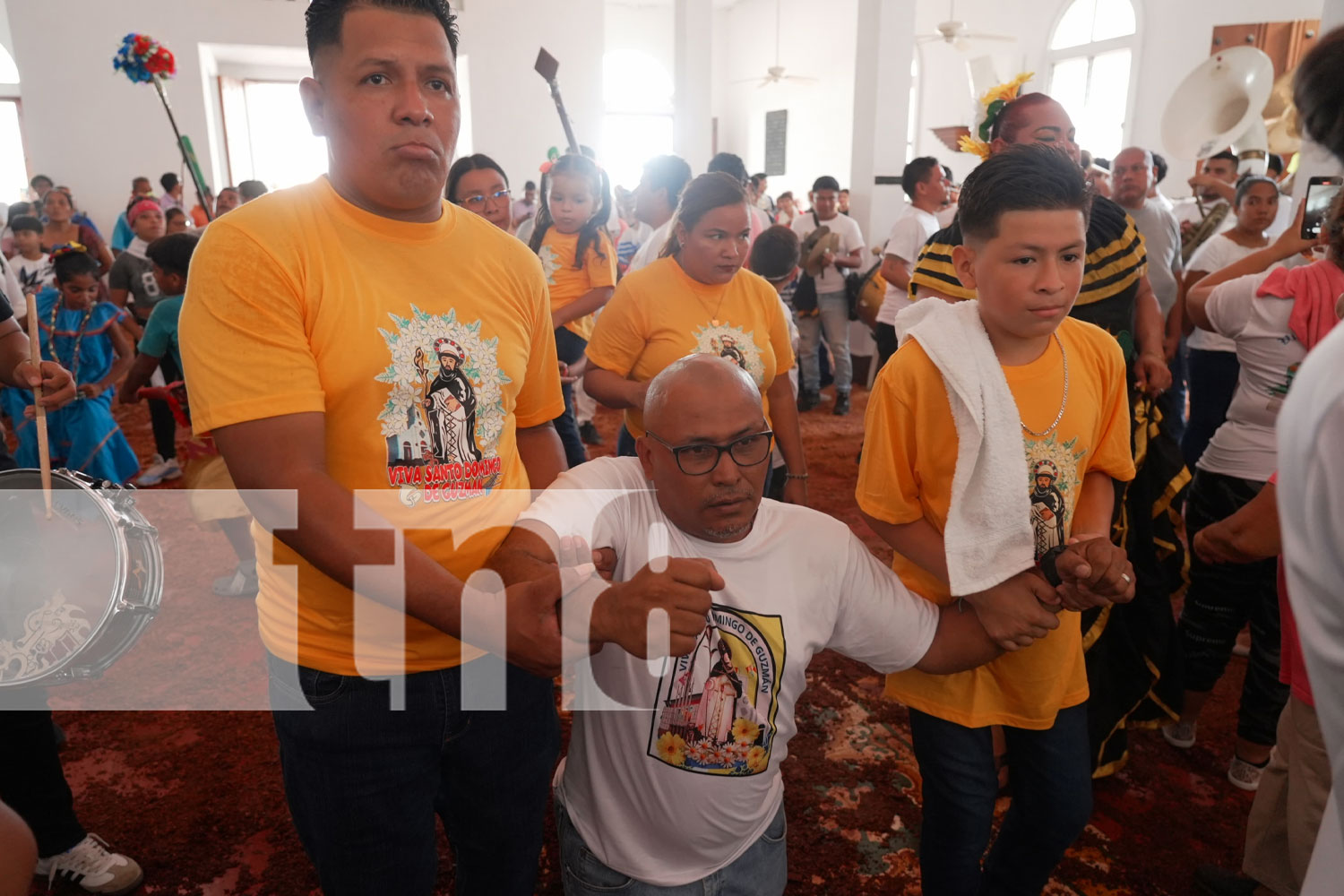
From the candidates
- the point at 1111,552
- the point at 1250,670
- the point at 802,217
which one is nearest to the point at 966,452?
the point at 1111,552

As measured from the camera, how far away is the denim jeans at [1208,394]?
3.82 meters

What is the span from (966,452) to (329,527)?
1.03 meters

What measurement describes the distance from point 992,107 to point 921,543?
5.82ft

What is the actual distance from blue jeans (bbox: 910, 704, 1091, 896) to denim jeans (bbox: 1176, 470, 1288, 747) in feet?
3.36

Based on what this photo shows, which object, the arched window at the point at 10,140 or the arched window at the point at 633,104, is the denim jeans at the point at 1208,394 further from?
the arched window at the point at 633,104

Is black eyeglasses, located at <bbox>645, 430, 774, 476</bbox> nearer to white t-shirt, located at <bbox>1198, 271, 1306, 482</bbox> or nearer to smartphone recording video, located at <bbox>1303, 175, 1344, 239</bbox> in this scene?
white t-shirt, located at <bbox>1198, 271, 1306, 482</bbox>

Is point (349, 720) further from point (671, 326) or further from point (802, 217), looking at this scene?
point (802, 217)

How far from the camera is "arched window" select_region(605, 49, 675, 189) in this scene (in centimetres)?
1742

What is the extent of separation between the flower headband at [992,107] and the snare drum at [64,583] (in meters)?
2.40

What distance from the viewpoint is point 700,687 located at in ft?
4.57

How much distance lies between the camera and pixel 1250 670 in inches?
95.5

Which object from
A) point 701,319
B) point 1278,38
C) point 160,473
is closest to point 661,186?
point 701,319

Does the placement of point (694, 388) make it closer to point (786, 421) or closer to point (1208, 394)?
point (786, 421)

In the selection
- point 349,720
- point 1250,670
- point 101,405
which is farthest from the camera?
point 101,405
